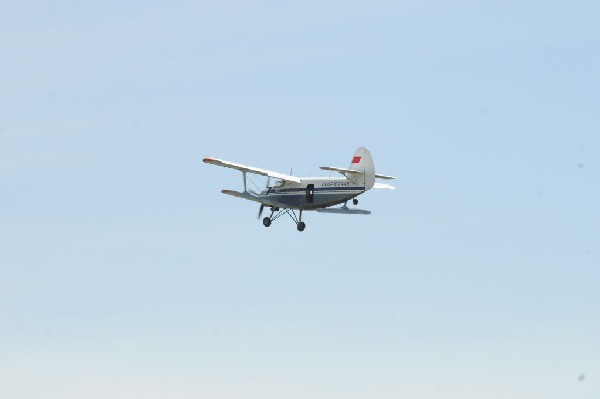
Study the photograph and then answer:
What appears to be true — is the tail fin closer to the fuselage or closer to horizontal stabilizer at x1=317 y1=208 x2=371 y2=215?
the fuselage

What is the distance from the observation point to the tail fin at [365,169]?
141 m

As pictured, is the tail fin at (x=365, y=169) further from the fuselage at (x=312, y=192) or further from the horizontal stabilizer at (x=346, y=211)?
the horizontal stabilizer at (x=346, y=211)

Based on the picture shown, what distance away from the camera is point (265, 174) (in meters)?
146

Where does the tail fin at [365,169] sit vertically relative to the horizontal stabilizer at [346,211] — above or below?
above

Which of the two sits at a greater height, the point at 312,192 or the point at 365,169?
the point at 365,169

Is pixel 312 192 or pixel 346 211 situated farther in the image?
pixel 346 211

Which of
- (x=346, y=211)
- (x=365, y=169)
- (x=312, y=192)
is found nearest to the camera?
(x=365, y=169)

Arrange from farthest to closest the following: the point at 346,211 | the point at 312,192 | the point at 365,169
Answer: the point at 346,211 → the point at 312,192 → the point at 365,169

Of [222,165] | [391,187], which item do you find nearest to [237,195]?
[222,165]

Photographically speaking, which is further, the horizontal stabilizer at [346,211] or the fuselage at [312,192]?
the horizontal stabilizer at [346,211]

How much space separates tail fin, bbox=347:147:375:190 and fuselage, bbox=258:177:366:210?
0.32m

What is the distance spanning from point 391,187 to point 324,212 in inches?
385

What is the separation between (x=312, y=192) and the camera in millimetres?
142375

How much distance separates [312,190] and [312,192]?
131 mm
